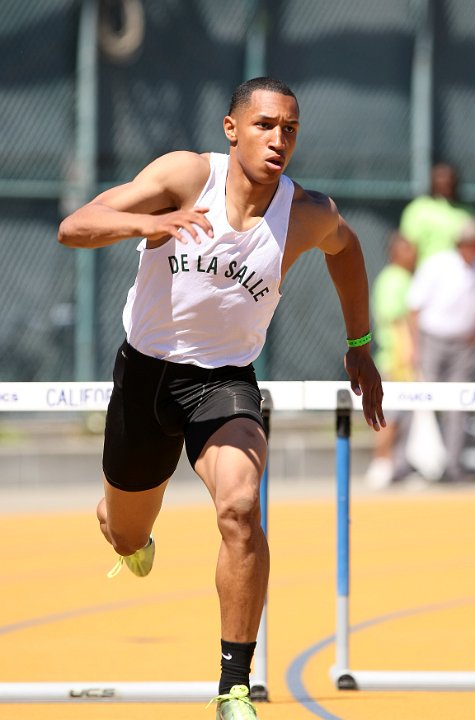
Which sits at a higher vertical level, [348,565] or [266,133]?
[266,133]

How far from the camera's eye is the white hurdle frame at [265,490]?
6.34m

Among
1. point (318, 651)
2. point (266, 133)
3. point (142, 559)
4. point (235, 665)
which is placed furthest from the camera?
point (318, 651)

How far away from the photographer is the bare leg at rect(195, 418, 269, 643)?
211 inches

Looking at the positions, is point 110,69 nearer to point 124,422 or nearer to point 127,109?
point 127,109

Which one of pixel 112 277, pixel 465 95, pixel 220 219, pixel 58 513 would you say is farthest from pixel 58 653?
pixel 465 95

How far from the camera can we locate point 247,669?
539 cm

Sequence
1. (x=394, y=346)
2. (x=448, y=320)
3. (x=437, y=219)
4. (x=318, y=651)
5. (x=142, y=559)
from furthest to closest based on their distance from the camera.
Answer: (x=394, y=346), (x=437, y=219), (x=448, y=320), (x=318, y=651), (x=142, y=559)

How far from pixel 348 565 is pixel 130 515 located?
88cm

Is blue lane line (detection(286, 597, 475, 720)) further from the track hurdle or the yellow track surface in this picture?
the track hurdle

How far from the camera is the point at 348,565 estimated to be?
6.56 metres

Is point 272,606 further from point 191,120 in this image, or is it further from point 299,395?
point 191,120

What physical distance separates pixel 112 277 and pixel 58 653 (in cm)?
733

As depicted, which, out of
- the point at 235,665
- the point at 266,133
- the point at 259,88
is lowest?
the point at 235,665

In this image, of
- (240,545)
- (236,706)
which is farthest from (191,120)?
(236,706)
